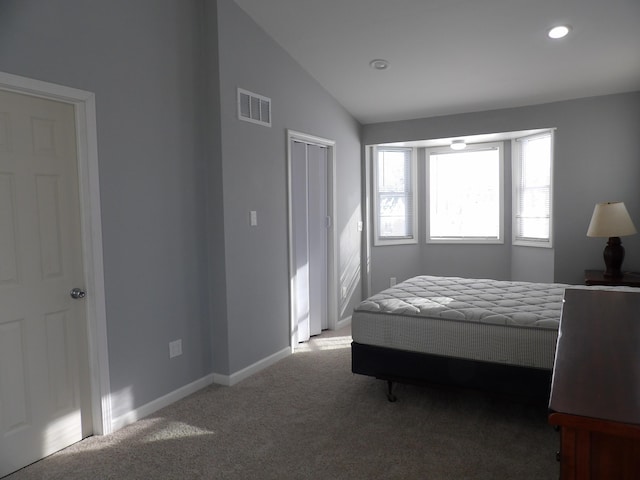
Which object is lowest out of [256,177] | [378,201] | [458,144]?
[378,201]

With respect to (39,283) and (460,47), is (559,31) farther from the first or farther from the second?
(39,283)

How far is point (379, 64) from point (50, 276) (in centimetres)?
323

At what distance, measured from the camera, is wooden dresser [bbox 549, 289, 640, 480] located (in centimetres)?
91

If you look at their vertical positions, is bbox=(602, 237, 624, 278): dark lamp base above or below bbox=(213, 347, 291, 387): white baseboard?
above

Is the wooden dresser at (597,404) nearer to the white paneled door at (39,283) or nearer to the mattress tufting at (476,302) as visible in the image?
the mattress tufting at (476,302)

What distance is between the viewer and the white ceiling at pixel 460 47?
11.2 feet

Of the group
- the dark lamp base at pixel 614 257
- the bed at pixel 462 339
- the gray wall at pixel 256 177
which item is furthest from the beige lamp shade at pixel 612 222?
the gray wall at pixel 256 177

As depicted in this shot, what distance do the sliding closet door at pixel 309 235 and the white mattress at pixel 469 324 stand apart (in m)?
1.21

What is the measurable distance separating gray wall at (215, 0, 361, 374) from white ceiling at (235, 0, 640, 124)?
21 cm

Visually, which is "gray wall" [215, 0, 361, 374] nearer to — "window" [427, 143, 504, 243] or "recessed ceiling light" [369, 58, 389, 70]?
"recessed ceiling light" [369, 58, 389, 70]

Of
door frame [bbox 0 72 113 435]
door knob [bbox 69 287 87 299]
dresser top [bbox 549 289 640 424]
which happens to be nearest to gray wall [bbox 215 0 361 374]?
door frame [bbox 0 72 113 435]

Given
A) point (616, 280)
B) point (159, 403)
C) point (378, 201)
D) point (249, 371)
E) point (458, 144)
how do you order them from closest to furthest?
point (159, 403), point (249, 371), point (616, 280), point (458, 144), point (378, 201)

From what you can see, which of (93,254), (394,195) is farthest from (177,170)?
(394,195)

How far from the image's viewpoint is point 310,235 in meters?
4.69
